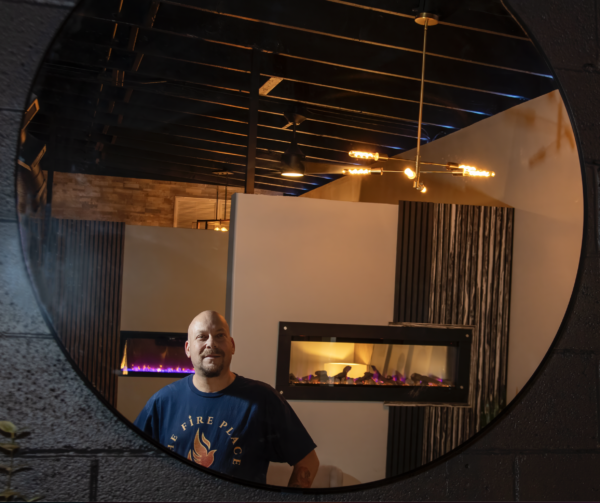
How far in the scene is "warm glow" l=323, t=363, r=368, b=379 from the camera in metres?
0.86

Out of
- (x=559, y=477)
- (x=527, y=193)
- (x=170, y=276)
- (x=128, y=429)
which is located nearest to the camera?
(x=170, y=276)

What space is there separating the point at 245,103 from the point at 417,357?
1.87 feet

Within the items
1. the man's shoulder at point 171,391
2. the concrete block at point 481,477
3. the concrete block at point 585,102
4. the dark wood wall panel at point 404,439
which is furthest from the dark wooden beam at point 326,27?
the concrete block at point 481,477

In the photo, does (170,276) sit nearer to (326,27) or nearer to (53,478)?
(53,478)

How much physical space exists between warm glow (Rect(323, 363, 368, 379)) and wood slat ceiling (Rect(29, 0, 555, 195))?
0.32 meters

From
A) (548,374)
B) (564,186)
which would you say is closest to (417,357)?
(548,374)

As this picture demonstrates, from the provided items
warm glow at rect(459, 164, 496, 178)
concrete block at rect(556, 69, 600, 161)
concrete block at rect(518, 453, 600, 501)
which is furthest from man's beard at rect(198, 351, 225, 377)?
concrete block at rect(556, 69, 600, 161)

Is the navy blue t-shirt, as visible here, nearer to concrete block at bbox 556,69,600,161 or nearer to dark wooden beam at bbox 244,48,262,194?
dark wooden beam at bbox 244,48,262,194

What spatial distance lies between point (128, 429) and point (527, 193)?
2.96 ft

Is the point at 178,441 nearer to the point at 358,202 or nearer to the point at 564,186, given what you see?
the point at 358,202

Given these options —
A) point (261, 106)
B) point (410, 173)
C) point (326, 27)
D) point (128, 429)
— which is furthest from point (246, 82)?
point (128, 429)

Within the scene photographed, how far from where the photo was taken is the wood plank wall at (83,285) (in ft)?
2.64

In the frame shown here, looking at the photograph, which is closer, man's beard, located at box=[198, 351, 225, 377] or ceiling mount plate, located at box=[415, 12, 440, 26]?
man's beard, located at box=[198, 351, 225, 377]

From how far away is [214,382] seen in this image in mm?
870
